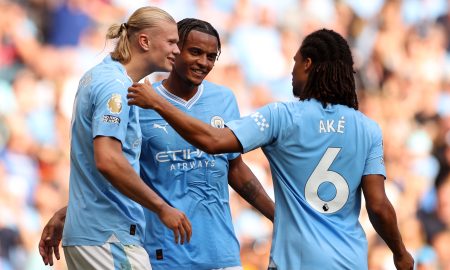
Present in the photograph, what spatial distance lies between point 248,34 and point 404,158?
224cm

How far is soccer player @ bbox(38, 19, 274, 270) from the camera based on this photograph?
527cm

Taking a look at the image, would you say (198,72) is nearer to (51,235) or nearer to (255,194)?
(255,194)

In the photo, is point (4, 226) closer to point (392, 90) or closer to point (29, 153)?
point (29, 153)

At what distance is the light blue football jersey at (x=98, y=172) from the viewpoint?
4.46 m

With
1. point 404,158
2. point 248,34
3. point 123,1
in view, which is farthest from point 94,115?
point 404,158

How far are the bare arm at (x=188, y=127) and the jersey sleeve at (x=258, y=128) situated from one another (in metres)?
0.04

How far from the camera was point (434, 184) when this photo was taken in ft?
35.2

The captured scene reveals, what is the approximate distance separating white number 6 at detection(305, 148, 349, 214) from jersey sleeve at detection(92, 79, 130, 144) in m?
0.89

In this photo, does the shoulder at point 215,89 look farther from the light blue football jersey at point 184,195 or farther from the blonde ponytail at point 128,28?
the blonde ponytail at point 128,28

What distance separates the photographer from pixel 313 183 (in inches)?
175

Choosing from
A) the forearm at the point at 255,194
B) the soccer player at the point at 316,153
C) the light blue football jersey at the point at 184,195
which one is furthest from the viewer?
the forearm at the point at 255,194

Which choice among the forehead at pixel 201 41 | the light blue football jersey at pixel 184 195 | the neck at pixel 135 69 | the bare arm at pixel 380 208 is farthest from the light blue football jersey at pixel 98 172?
the bare arm at pixel 380 208

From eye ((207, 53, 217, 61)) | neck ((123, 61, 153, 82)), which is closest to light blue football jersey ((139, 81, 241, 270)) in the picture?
eye ((207, 53, 217, 61))

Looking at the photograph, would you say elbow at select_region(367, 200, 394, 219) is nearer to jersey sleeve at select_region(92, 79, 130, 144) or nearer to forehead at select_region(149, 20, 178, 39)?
jersey sleeve at select_region(92, 79, 130, 144)
